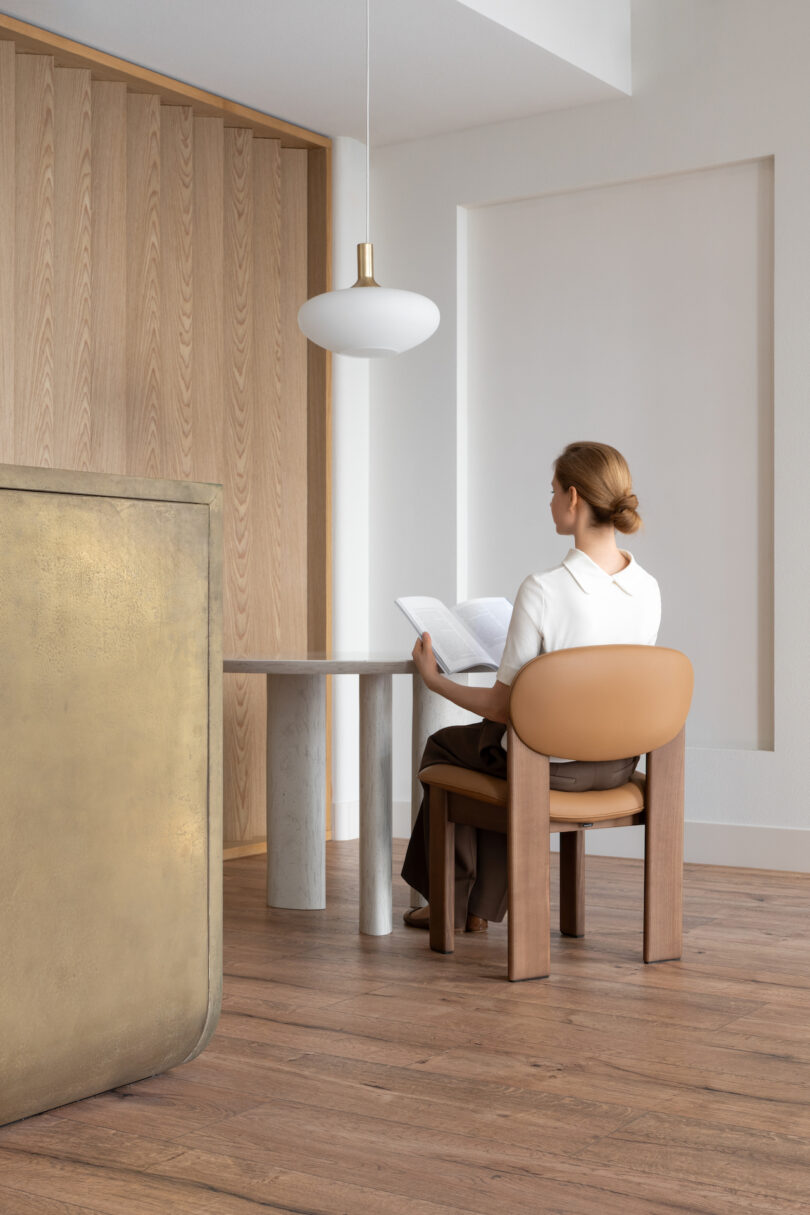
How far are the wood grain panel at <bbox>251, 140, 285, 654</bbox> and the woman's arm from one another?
64.6 inches

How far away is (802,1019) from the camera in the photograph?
8.06ft

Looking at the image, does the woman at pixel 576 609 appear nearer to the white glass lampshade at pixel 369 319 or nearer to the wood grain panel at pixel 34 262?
the white glass lampshade at pixel 369 319

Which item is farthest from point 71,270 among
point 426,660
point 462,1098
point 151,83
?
point 462,1098

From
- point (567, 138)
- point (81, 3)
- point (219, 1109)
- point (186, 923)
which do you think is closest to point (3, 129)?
point (81, 3)

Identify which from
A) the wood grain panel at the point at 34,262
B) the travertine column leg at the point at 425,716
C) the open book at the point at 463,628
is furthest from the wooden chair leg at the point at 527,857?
the wood grain panel at the point at 34,262

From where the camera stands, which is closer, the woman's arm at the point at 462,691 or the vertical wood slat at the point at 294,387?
the woman's arm at the point at 462,691

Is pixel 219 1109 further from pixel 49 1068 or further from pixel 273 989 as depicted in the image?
pixel 273 989

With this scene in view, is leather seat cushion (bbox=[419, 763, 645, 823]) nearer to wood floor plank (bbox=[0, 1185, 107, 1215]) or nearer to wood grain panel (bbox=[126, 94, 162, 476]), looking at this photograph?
wood floor plank (bbox=[0, 1185, 107, 1215])

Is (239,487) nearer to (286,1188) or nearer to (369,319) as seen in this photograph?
(369,319)

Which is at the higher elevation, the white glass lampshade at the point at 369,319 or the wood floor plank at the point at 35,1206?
the white glass lampshade at the point at 369,319

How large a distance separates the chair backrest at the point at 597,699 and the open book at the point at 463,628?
0.39 meters

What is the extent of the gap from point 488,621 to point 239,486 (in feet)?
5.02

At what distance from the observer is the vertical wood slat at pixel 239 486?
14.6ft

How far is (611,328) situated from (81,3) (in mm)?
1959
